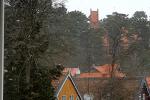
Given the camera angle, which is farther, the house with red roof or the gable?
the house with red roof

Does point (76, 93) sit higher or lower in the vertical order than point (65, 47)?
lower

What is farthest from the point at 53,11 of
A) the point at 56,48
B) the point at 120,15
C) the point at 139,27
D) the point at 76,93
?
the point at 139,27

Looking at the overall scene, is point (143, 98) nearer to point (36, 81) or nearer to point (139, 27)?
point (139, 27)

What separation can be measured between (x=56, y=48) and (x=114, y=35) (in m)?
21.6

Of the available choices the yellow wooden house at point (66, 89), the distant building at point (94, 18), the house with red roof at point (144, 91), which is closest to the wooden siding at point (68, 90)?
the yellow wooden house at point (66, 89)

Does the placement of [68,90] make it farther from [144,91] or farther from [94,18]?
[94,18]

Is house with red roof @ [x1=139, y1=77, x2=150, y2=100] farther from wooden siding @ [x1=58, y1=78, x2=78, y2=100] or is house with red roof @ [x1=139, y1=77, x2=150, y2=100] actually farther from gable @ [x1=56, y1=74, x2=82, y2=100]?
wooden siding @ [x1=58, y1=78, x2=78, y2=100]

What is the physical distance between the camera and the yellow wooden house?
39.4 metres

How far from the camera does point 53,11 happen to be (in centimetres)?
2250

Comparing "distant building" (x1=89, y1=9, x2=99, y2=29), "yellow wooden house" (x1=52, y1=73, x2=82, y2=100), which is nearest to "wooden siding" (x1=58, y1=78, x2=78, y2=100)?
"yellow wooden house" (x1=52, y1=73, x2=82, y2=100)

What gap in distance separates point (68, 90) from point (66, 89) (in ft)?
1.96

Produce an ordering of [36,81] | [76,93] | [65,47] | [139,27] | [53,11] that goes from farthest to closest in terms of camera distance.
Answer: [139,27]
[76,93]
[65,47]
[53,11]
[36,81]

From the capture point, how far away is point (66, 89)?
40.6m

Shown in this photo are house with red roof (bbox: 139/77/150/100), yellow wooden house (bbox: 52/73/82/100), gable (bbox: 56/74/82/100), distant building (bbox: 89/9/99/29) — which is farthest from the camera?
distant building (bbox: 89/9/99/29)
